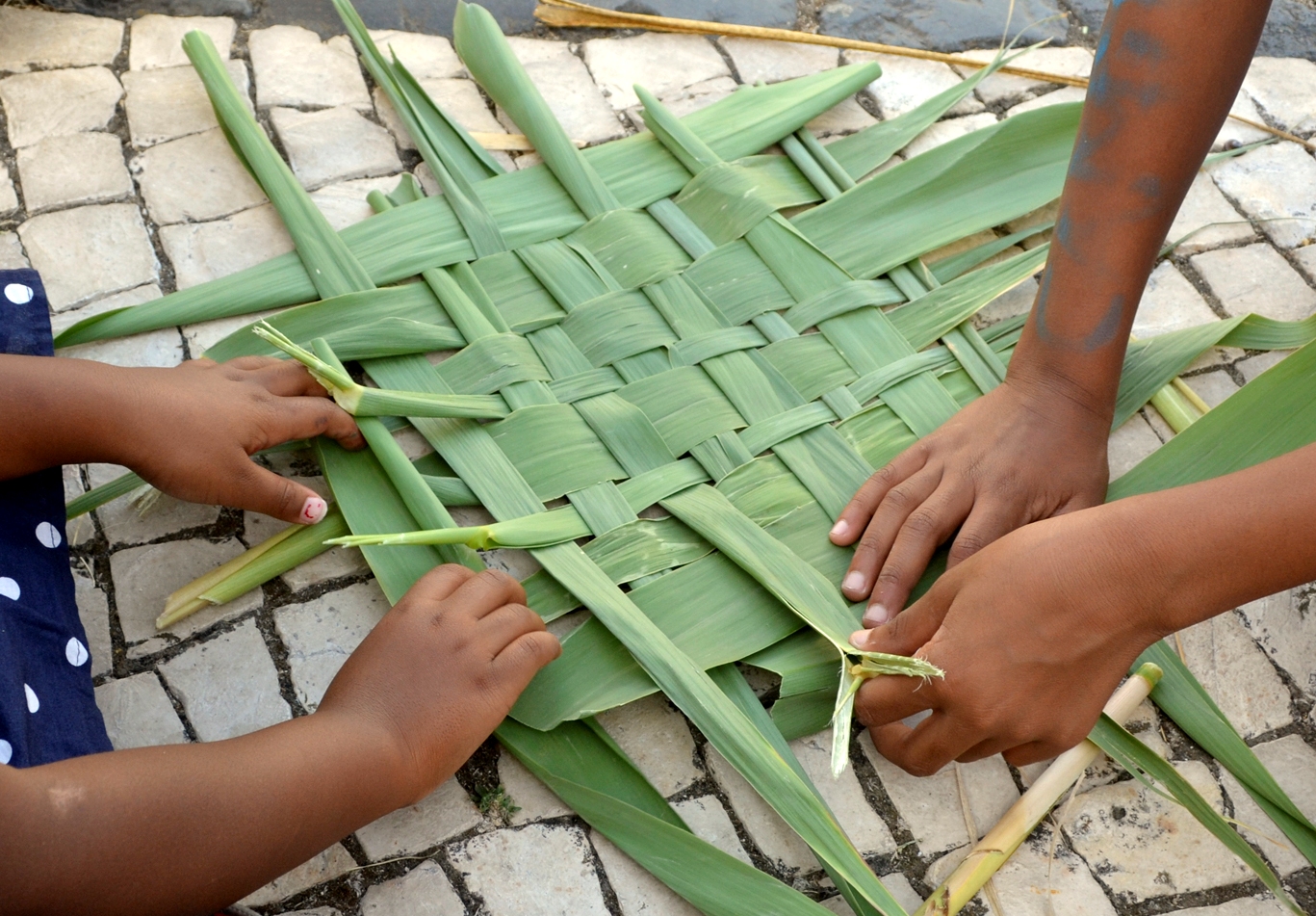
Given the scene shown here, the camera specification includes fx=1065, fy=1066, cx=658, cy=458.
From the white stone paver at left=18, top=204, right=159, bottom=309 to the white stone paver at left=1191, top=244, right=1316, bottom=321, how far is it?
178 cm

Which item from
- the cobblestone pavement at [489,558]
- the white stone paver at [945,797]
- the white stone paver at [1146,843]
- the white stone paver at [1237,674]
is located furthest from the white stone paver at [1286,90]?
the white stone paver at [945,797]

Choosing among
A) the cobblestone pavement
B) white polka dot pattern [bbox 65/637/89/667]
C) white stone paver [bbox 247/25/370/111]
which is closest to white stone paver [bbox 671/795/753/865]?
the cobblestone pavement

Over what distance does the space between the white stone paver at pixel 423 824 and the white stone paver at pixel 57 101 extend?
1.33 m

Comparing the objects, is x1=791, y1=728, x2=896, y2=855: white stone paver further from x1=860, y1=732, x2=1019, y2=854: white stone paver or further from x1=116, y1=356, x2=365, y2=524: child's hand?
x1=116, y1=356, x2=365, y2=524: child's hand

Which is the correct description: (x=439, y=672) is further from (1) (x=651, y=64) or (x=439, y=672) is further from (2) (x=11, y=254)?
(1) (x=651, y=64)

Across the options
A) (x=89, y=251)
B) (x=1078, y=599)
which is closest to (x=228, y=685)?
(x=89, y=251)

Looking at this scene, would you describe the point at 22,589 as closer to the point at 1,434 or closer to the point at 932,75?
the point at 1,434

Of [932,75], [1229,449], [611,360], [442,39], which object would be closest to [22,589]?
[611,360]

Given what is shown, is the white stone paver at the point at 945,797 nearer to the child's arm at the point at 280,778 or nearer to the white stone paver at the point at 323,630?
the child's arm at the point at 280,778

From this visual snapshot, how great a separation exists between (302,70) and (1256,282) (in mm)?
1770

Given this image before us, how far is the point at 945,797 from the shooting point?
1.33 meters

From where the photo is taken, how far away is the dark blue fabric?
1127mm

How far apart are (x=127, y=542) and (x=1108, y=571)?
123 centimetres

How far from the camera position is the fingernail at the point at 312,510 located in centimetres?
142
